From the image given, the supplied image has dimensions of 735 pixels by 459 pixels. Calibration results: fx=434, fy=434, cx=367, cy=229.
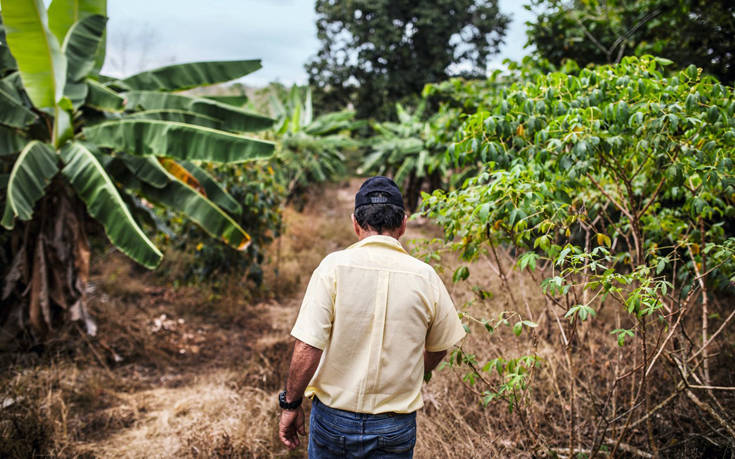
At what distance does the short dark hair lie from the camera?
1.85 metres

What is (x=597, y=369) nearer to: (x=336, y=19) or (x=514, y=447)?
(x=514, y=447)

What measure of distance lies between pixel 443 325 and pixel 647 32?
6.39 metres

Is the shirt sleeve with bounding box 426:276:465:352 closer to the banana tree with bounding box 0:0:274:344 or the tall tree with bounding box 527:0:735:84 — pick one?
the banana tree with bounding box 0:0:274:344

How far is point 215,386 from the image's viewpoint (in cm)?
414

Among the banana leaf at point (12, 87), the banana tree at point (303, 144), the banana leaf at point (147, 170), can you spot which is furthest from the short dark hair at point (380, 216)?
the banana tree at point (303, 144)

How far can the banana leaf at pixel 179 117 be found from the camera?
201 inches

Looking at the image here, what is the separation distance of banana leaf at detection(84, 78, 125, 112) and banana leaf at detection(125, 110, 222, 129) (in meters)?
0.30

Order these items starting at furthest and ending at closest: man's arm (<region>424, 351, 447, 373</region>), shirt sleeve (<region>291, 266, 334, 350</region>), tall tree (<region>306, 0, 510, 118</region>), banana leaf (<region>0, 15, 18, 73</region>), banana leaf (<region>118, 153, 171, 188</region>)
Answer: tall tree (<region>306, 0, 510, 118</region>), banana leaf (<region>118, 153, 171, 188</region>), banana leaf (<region>0, 15, 18, 73</region>), man's arm (<region>424, 351, 447, 373</region>), shirt sleeve (<region>291, 266, 334, 350</region>)

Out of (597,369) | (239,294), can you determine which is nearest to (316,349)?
(597,369)

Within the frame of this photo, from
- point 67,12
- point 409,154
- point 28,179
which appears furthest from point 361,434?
point 409,154

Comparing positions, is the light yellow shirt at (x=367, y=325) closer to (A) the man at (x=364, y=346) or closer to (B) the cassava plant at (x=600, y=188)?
(A) the man at (x=364, y=346)

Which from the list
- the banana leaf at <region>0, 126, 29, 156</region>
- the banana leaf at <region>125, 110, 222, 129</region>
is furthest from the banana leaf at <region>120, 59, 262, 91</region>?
the banana leaf at <region>0, 126, 29, 156</region>

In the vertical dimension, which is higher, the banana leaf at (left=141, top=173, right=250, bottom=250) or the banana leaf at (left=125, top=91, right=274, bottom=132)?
the banana leaf at (left=125, top=91, right=274, bottom=132)

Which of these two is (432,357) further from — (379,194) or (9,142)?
(9,142)
